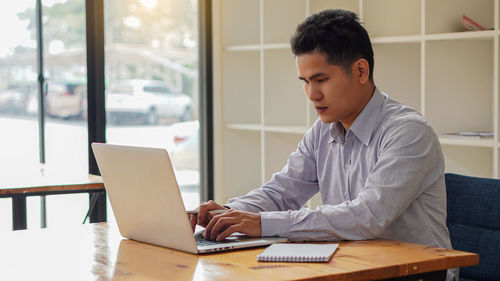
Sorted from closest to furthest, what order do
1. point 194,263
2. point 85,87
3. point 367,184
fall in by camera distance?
point 194,263, point 367,184, point 85,87

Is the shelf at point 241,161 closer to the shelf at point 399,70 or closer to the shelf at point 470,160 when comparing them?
the shelf at point 399,70

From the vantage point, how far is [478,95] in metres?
3.21

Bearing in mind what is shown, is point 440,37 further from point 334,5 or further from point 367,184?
point 367,184

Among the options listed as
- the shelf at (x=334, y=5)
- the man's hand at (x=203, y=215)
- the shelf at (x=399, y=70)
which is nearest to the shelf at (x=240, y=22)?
the shelf at (x=334, y=5)

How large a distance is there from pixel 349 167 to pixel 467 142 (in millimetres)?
1143

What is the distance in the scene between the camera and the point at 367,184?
1754 millimetres

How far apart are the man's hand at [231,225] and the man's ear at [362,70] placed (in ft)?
1.76

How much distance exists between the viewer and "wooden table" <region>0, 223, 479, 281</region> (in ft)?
4.49

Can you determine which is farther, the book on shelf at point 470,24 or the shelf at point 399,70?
the shelf at point 399,70

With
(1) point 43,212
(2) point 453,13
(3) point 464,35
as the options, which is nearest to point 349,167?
(3) point 464,35

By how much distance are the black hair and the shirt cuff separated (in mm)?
477

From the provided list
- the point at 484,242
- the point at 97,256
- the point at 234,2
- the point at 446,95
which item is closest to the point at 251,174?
the point at 234,2

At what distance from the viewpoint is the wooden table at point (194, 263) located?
137cm

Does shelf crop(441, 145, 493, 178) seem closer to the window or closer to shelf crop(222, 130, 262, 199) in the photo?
shelf crop(222, 130, 262, 199)
